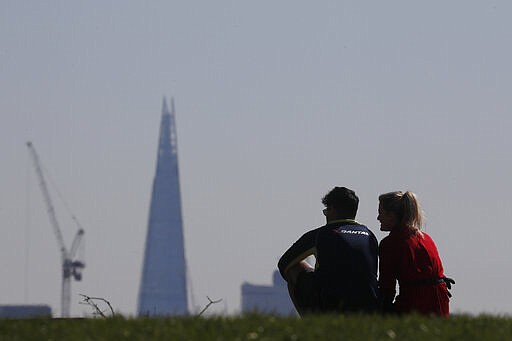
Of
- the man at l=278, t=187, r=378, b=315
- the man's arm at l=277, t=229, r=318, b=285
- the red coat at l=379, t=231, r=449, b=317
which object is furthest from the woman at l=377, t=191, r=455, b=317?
the man's arm at l=277, t=229, r=318, b=285

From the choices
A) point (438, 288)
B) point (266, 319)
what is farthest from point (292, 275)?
point (266, 319)

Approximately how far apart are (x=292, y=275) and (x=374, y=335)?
12.8 ft

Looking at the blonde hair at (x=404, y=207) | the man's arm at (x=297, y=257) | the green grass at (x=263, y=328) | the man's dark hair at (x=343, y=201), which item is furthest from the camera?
the man's arm at (x=297, y=257)

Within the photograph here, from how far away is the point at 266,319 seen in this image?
1265 cm

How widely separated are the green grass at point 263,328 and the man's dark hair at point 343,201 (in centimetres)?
258

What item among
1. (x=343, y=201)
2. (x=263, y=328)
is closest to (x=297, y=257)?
(x=343, y=201)

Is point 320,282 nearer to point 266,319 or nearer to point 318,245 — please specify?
point 318,245

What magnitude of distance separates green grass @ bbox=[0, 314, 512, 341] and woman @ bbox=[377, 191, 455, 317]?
2473mm

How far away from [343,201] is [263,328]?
11.6 feet

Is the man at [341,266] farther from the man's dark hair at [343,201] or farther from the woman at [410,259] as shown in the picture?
the woman at [410,259]

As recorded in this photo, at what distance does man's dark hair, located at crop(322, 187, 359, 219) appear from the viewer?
15.5 m

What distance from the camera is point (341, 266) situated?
15.5m

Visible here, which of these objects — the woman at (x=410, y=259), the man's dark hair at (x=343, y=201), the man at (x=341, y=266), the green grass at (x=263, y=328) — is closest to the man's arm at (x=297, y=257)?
the man at (x=341, y=266)

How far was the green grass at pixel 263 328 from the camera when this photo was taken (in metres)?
11.8
